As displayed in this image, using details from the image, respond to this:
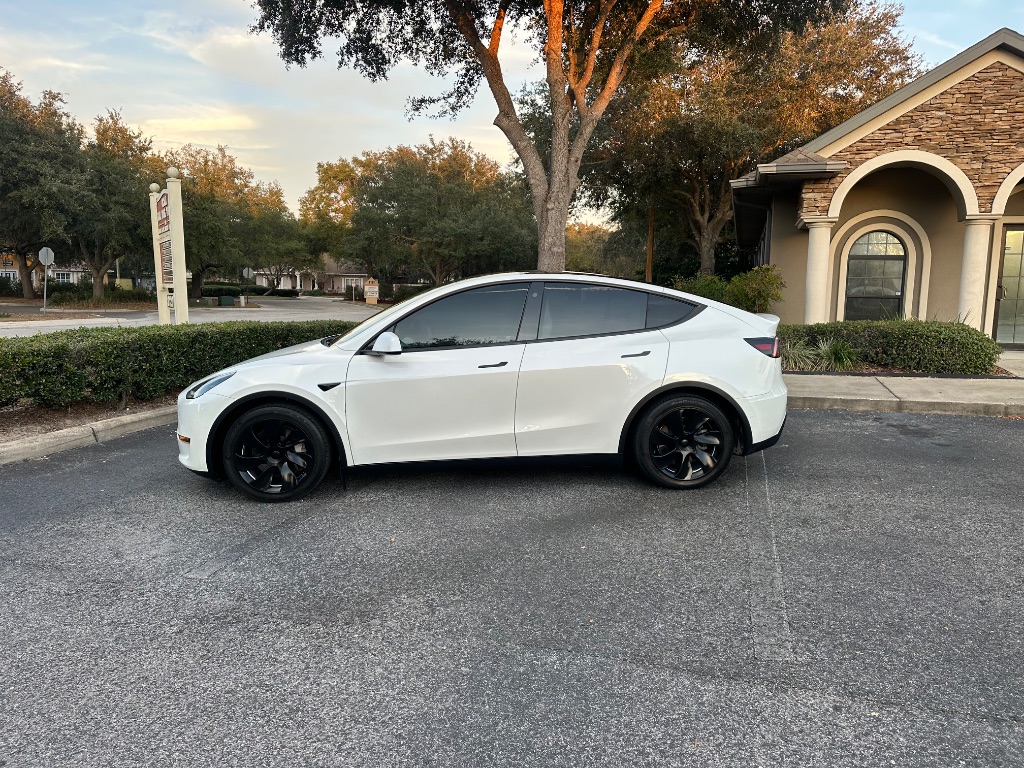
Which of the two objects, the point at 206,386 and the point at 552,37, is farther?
the point at 552,37

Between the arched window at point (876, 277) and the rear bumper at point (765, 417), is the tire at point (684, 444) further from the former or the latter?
the arched window at point (876, 277)

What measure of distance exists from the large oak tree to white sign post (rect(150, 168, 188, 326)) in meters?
4.65

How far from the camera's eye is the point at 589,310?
16.0ft

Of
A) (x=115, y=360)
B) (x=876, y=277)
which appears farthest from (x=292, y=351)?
(x=876, y=277)

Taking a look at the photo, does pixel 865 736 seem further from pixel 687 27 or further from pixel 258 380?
pixel 687 27

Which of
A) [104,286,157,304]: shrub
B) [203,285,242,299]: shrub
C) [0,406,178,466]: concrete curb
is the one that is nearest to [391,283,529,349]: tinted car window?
[0,406,178,466]: concrete curb

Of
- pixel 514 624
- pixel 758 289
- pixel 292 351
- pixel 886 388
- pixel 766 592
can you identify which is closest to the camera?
pixel 514 624

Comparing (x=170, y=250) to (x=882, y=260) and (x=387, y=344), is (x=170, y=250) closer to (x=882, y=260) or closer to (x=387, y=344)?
(x=387, y=344)

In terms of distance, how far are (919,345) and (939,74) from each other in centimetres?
521

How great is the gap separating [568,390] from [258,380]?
2110mm

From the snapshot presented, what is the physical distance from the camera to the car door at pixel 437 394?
4.59 m

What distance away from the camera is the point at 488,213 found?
45.5 metres

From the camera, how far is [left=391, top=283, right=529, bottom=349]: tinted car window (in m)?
4.73

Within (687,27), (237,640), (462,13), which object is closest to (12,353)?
(237,640)
